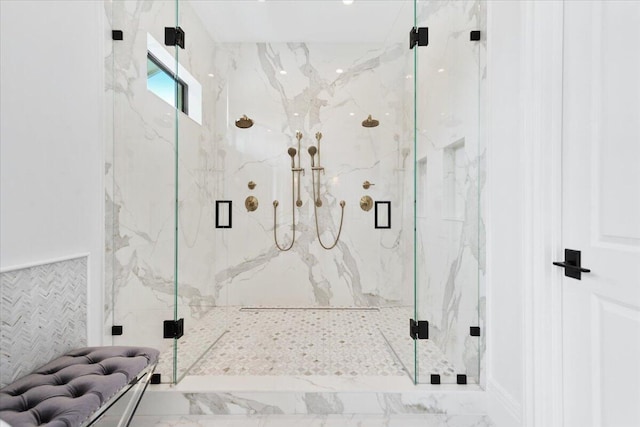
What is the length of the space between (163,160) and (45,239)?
2.29ft

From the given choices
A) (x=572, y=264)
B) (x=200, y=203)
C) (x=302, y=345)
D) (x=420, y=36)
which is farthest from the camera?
(x=200, y=203)

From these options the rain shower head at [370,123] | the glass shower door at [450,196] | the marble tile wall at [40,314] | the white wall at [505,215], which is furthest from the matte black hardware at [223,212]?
the white wall at [505,215]

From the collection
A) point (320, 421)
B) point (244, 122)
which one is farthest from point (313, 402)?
point (244, 122)

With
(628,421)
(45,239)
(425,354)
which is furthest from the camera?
(425,354)

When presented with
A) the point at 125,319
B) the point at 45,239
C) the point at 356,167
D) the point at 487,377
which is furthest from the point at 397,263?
the point at 45,239

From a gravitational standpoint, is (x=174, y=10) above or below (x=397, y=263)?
above

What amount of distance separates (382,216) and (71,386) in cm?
232

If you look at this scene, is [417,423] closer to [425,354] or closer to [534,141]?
[425,354]

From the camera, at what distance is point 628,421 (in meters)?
1.08

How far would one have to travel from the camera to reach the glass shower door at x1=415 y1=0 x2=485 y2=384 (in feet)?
6.03

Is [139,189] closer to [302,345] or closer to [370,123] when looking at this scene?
[302,345]

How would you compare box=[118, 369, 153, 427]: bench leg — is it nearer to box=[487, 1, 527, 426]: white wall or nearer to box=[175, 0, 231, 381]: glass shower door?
box=[175, 0, 231, 381]: glass shower door

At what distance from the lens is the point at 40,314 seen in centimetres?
143

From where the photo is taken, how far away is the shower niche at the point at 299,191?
1886mm
